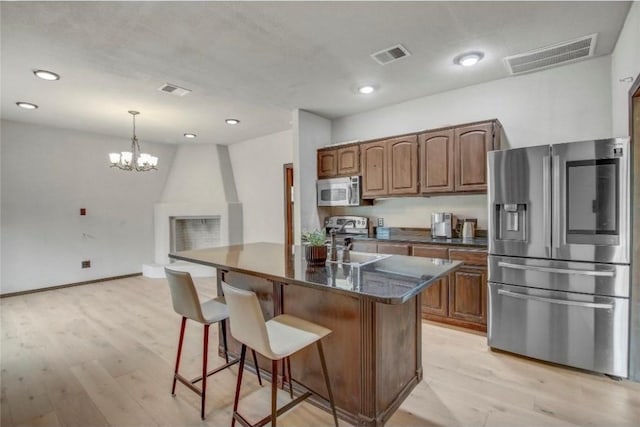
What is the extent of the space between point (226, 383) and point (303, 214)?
2326 millimetres

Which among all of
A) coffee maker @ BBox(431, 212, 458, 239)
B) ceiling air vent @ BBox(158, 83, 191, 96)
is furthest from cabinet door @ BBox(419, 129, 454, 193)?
ceiling air vent @ BBox(158, 83, 191, 96)

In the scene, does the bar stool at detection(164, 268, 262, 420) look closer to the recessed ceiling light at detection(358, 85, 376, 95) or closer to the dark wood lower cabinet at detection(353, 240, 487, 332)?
the dark wood lower cabinet at detection(353, 240, 487, 332)

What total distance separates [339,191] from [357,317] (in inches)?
99.9

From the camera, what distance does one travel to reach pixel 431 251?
333cm

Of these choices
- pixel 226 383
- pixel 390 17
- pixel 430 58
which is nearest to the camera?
pixel 390 17

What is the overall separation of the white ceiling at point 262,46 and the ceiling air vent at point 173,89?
0.33ft

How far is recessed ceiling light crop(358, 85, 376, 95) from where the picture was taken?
3.51 meters

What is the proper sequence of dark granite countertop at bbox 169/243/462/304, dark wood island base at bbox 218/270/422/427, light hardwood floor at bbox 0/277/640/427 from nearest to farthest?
dark granite countertop at bbox 169/243/462/304 → dark wood island base at bbox 218/270/422/427 → light hardwood floor at bbox 0/277/640/427

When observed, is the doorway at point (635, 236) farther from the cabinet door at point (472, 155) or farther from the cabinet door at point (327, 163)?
the cabinet door at point (327, 163)

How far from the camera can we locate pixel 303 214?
4258mm

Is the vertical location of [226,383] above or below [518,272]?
below

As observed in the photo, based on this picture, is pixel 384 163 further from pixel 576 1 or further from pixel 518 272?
pixel 576 1

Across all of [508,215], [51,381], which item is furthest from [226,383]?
[508,215]

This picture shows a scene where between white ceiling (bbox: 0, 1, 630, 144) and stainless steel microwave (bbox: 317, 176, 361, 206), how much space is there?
990 millimetres
